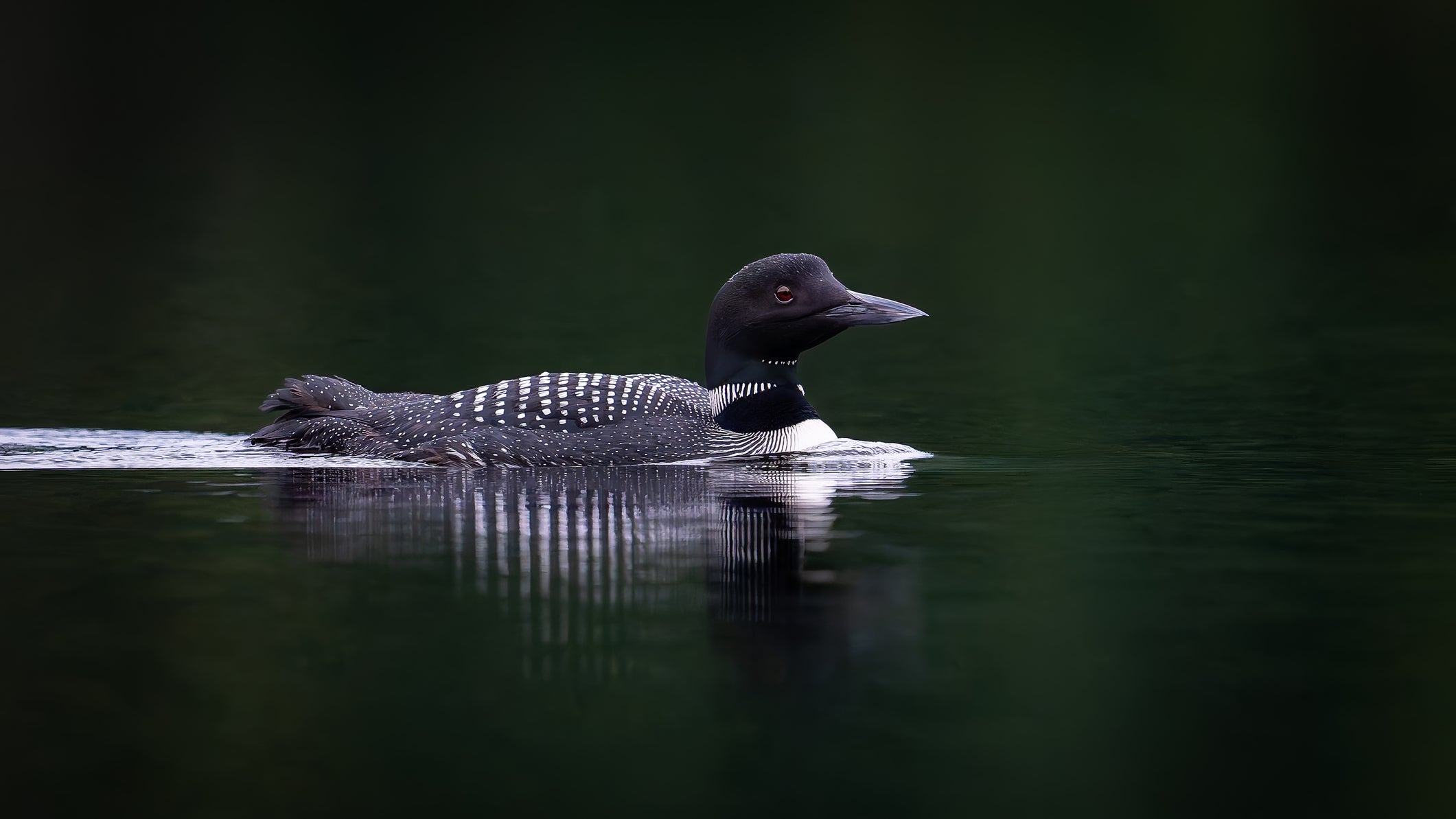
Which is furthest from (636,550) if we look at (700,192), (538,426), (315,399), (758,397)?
(700,192)

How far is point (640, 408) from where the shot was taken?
800cm

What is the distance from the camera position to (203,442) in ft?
28.1

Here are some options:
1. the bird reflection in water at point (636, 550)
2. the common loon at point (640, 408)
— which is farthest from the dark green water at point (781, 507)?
the common loon at point (640, 408)

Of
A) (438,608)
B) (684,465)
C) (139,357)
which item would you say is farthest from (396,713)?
(139,357)

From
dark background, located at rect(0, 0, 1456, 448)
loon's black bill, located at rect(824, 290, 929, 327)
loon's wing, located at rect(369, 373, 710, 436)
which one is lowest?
loon's wing, located at rect(369, 373, 710, 436)

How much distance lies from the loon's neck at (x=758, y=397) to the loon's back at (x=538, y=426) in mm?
97

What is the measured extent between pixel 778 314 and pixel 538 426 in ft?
3.81

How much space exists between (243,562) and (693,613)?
61.1 inches

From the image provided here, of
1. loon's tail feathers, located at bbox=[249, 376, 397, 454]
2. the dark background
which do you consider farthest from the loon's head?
loon's tail feathers, located at bbox=[249, 376, 397, 454]

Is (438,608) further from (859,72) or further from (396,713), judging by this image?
(859,72)

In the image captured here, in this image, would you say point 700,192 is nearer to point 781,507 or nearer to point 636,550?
point 781,507

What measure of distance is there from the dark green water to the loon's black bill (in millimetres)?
634

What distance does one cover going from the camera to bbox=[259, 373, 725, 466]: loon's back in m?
7.83

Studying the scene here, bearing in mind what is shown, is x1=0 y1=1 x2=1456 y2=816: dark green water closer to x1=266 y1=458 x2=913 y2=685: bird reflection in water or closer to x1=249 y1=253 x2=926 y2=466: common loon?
x1=266 y1=458 x2=913 y2=685: bird reflection in water
